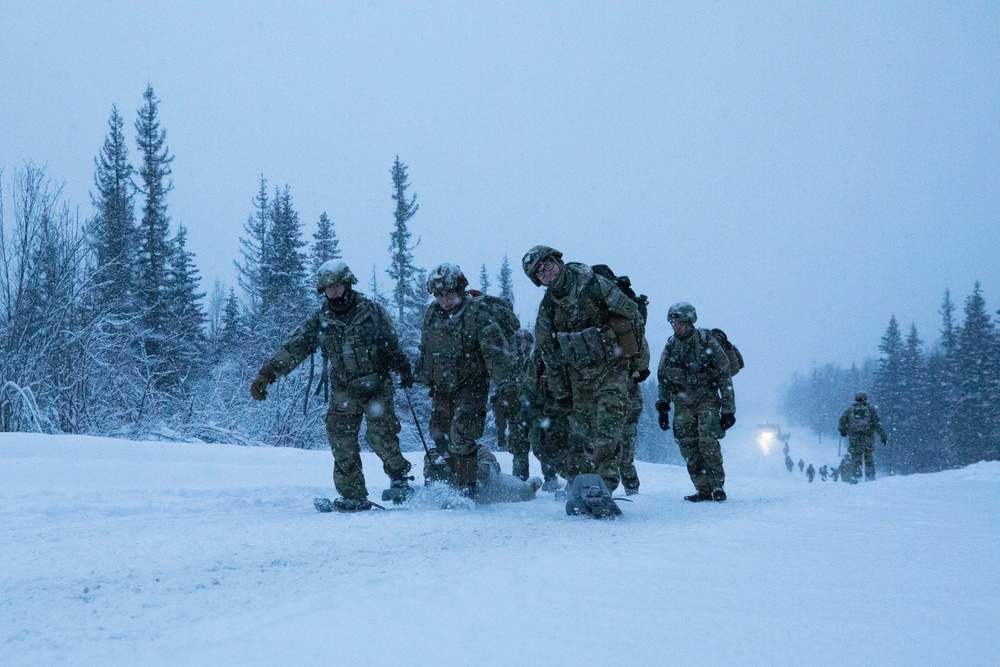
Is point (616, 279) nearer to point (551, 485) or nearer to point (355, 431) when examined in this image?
point (355, 431)

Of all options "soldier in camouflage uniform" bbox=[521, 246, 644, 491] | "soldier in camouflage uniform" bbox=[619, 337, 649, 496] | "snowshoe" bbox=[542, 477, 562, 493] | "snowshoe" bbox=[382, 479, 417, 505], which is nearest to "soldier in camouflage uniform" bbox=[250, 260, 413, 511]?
"snowshoe" bbox=[382, 479, 417, 505]

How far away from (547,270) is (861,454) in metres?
12.8

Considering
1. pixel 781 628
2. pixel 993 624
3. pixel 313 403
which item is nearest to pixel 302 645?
pixel 781 628

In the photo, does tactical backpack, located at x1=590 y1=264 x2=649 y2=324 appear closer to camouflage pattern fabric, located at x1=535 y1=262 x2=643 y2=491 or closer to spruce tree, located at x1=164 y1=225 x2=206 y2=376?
camouflage pattern fabric, located at x1=535 y1=262 x2=643 y2=491

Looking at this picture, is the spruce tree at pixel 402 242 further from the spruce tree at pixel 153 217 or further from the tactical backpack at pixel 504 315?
the tactical backpack at pixel 504 315

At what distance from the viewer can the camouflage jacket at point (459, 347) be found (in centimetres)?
613

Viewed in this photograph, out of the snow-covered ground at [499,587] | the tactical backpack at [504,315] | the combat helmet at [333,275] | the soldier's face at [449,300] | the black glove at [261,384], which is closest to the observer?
the snow-covered ground at [499,587]

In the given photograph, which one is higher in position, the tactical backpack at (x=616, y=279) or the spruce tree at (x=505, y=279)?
the spruce tree at (x=505, y=279)

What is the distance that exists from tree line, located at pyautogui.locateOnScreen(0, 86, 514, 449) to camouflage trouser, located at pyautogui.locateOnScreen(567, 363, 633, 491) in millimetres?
2301

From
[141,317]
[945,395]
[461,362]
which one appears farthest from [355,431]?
[945,395]

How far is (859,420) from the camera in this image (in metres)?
15.0

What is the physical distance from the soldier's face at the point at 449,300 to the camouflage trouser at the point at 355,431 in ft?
2.72

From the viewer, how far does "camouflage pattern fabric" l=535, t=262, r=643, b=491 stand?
5.27 metres

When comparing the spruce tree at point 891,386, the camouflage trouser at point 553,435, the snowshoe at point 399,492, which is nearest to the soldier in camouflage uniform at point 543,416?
the camouflage trouser at point 553,435
